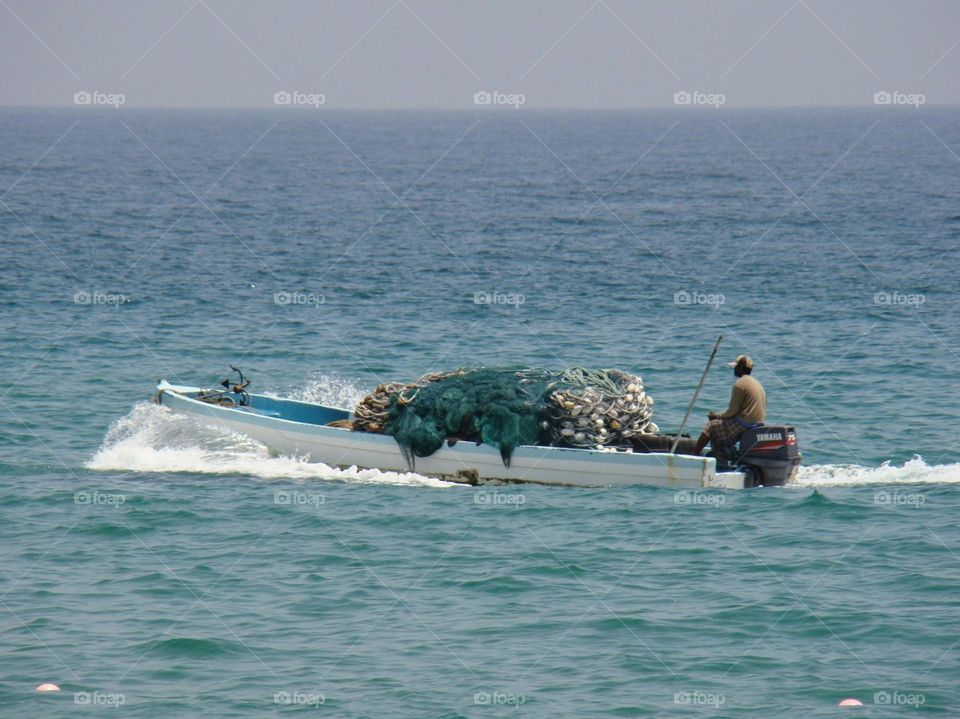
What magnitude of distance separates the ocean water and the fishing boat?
257 millimetres

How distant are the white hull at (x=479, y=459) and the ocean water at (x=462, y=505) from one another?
258 millimetres

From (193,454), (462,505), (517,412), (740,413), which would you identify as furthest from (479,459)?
(193,454)

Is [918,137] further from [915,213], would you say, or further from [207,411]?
[207,411]

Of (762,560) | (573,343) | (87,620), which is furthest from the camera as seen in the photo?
(573,343)

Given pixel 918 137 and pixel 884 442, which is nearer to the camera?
pixel 884 442

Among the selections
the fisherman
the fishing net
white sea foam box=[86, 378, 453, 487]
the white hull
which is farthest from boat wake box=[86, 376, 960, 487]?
the fisherman

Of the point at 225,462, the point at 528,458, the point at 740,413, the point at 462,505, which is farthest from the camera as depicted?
the point at 225,462

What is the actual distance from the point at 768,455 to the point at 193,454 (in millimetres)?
8760

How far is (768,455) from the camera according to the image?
19.3m

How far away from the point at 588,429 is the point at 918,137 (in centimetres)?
12872

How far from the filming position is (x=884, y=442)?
73.3 feet

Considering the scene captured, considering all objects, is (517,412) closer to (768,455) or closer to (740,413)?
(740,413)

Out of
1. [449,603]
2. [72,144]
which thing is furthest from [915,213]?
[72,144]

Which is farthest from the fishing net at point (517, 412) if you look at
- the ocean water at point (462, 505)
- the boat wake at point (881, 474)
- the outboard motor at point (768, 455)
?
the boat wake at point (881, 474)
